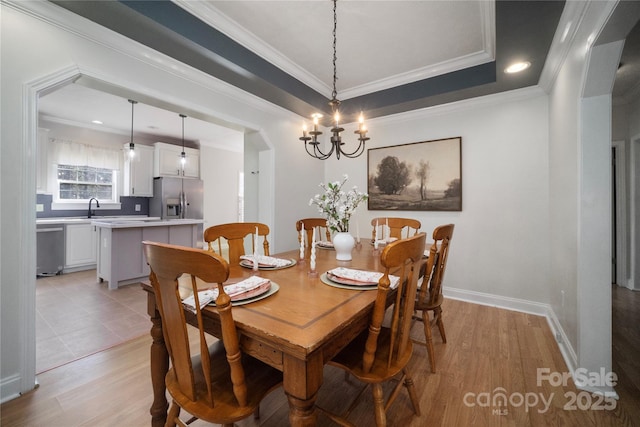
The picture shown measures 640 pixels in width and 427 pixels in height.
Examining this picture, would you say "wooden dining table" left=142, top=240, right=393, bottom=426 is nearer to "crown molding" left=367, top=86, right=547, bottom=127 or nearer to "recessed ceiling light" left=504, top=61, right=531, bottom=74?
"recessed ceiling light" left=504, top=61, right=531, bottom=74

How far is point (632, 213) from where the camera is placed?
3.54m

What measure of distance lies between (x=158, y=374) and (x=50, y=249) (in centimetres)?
482

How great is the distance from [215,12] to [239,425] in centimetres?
287

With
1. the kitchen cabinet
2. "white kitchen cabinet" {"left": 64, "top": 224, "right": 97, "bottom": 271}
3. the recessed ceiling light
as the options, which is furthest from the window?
the recessed ceiling light

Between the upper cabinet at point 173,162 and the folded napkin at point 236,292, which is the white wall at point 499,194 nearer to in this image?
the folded napkin at point 236,292

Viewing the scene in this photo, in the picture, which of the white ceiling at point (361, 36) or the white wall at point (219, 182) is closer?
the white ceiling at point (361, 36)

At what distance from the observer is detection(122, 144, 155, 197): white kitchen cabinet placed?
18.1ft

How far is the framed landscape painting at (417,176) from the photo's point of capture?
3350 mm

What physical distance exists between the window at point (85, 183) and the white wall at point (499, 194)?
5.99 meters

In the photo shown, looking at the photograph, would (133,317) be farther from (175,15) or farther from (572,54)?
(572,54)

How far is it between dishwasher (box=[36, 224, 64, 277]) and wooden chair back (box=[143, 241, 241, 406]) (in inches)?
199

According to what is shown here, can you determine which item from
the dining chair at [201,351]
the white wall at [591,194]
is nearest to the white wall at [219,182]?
the dining chair at [201,351]

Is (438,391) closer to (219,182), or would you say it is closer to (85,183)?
(219,182)

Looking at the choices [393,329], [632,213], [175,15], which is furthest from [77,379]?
[632,213]
